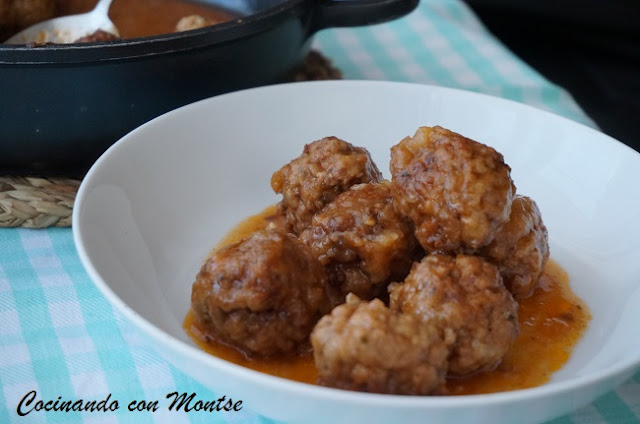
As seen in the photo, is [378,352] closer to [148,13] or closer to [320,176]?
[320,176]

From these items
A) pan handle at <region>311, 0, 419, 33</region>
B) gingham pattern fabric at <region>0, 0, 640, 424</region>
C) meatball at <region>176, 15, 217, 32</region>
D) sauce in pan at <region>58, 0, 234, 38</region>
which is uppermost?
pan handle at <region>311, 0, 419, 33</region>

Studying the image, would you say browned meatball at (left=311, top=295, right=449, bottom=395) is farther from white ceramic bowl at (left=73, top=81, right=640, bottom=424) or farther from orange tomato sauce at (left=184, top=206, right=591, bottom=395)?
orange tomato sauce at (left=184, top=206, right=591, bottom=395)

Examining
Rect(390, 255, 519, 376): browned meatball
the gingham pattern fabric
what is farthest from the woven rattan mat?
Rect(390, 255, 519, 376): browned meatball

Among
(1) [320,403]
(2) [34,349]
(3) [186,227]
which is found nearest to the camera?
(1) [320,403]

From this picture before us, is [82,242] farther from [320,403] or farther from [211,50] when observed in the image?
[211,50]

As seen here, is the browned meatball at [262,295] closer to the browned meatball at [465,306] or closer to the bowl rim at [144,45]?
the browned meatball at [465,306]

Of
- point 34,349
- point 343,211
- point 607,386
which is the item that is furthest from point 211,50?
point 607,386
